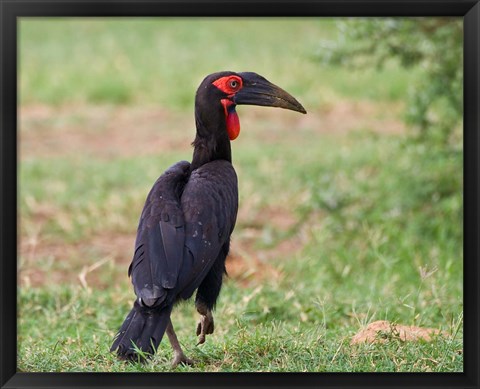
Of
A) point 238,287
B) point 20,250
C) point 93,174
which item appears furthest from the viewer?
point 93,174

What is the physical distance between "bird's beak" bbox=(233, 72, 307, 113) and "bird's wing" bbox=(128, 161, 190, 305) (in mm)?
507

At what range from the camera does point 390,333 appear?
413 centimetres

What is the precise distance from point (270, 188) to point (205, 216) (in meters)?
4.93

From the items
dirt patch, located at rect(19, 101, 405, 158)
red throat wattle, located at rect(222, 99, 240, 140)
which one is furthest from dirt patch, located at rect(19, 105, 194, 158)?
red throat wattle, located at rect(222, 99, 240, 140)

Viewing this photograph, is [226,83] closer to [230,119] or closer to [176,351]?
[230,119]

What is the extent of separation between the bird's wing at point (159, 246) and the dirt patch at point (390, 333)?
0.93 m

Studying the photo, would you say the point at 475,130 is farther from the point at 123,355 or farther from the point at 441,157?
the point at 441,157

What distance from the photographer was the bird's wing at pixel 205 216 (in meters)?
3.80

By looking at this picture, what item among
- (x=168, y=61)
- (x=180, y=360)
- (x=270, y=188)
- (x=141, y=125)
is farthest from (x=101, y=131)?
(x=180, y=360)

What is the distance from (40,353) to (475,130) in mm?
2025

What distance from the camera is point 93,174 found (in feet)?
30.6

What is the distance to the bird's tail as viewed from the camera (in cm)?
364

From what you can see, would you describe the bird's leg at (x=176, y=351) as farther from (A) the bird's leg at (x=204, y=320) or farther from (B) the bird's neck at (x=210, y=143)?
(B) the bird's neck at (x=210, y=143)

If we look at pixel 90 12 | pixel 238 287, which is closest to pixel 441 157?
pixel 238 287
